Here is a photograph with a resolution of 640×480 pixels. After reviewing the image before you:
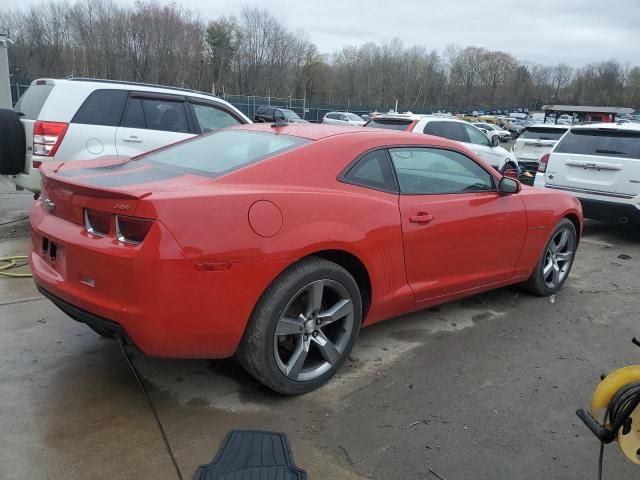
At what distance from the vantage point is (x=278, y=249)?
9.12 feet

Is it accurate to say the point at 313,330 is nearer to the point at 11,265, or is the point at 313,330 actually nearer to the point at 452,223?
the point at 452,223

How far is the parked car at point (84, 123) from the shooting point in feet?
19.2

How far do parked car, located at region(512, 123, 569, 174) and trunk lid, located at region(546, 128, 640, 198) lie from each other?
4995 millimetres

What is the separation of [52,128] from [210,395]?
411cm

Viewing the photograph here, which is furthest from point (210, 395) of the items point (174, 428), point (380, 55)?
point (380, 55)

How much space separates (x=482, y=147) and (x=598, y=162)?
13.2ft

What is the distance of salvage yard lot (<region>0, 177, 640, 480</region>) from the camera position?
8.39ft

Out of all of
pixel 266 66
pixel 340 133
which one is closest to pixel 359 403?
pixel 340 133

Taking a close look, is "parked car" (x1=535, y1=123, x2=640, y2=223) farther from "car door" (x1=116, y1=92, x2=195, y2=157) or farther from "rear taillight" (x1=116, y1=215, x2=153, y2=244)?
"rear taillight" (x1=116, y1=215, x2=153, y2=244)

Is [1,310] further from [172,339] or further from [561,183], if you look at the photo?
[561,183]

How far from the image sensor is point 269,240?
2758 mm

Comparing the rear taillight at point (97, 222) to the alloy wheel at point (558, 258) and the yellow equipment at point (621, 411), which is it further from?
the alloy wheel at point (558, 258)

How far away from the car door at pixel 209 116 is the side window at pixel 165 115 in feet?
0.57

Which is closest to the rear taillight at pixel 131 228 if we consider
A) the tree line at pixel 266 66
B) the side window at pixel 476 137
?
the side window at pixel 476 137
